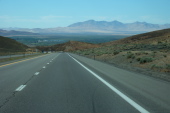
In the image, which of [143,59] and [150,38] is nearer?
[143,59]

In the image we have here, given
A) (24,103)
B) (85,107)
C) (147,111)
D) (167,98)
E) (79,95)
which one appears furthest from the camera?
(79,95)

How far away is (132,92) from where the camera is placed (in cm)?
992

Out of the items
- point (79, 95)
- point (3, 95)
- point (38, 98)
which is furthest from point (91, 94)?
point (3, 95)

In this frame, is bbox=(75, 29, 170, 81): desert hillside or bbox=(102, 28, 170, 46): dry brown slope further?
bbox=(102, 28, 170, 46): dry brown slope

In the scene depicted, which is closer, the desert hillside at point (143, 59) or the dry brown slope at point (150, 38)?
the desert hillside at point (143, 59)

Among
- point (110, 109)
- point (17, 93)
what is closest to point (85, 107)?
point (110, 109)

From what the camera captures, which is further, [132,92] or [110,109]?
Answer: [132,92]

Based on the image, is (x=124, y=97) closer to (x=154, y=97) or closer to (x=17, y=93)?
(x=154, y=97)

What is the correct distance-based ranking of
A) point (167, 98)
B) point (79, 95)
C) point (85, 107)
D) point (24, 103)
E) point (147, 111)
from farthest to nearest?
point (79, 95) < point (167, 98) < point (24, 103) < point (85, 107) < point (147, 111)

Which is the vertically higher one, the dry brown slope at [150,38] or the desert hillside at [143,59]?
the desert hillside at [143,59]

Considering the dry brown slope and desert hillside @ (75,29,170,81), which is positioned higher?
desert hillside @ (75,29,170,81)

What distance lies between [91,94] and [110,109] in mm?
2318

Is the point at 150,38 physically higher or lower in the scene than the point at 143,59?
lower

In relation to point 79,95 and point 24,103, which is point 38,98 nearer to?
point 24,103
